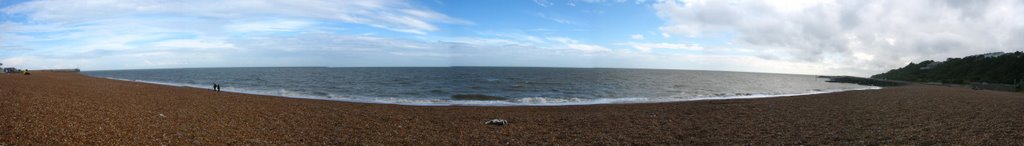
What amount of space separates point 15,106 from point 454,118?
38.4 ft

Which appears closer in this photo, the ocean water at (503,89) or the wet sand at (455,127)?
the wet sand at (455,127)

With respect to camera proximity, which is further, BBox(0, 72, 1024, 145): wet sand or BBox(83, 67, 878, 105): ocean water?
BBox(83, 67, 878, 105): ocean water

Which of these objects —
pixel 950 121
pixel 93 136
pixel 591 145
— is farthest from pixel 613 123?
pixel 93 136

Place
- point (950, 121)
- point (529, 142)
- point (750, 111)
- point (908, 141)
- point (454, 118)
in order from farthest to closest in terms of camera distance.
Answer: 1. point (750, 111)
2. point (454, 118)
3. point (950, 121)
4. point (529, 142)
5. point (908, 141)

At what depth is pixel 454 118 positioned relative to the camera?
668 inches

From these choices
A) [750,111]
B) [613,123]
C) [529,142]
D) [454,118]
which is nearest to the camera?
[529,142]

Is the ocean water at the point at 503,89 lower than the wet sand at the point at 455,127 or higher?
lower

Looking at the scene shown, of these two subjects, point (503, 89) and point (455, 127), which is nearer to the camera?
point (455, 127)

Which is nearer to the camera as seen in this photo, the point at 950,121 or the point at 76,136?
the point at 76,136

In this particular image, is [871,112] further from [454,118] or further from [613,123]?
[454,118]

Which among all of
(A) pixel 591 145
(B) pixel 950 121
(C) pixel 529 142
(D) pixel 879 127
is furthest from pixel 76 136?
(B) pixel 950 121

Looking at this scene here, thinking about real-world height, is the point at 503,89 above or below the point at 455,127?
below

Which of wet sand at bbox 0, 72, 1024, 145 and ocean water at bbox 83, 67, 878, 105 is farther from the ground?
wet sand at bbox 0, 72, 1024, 145

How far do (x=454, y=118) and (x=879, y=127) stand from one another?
12.5 m
